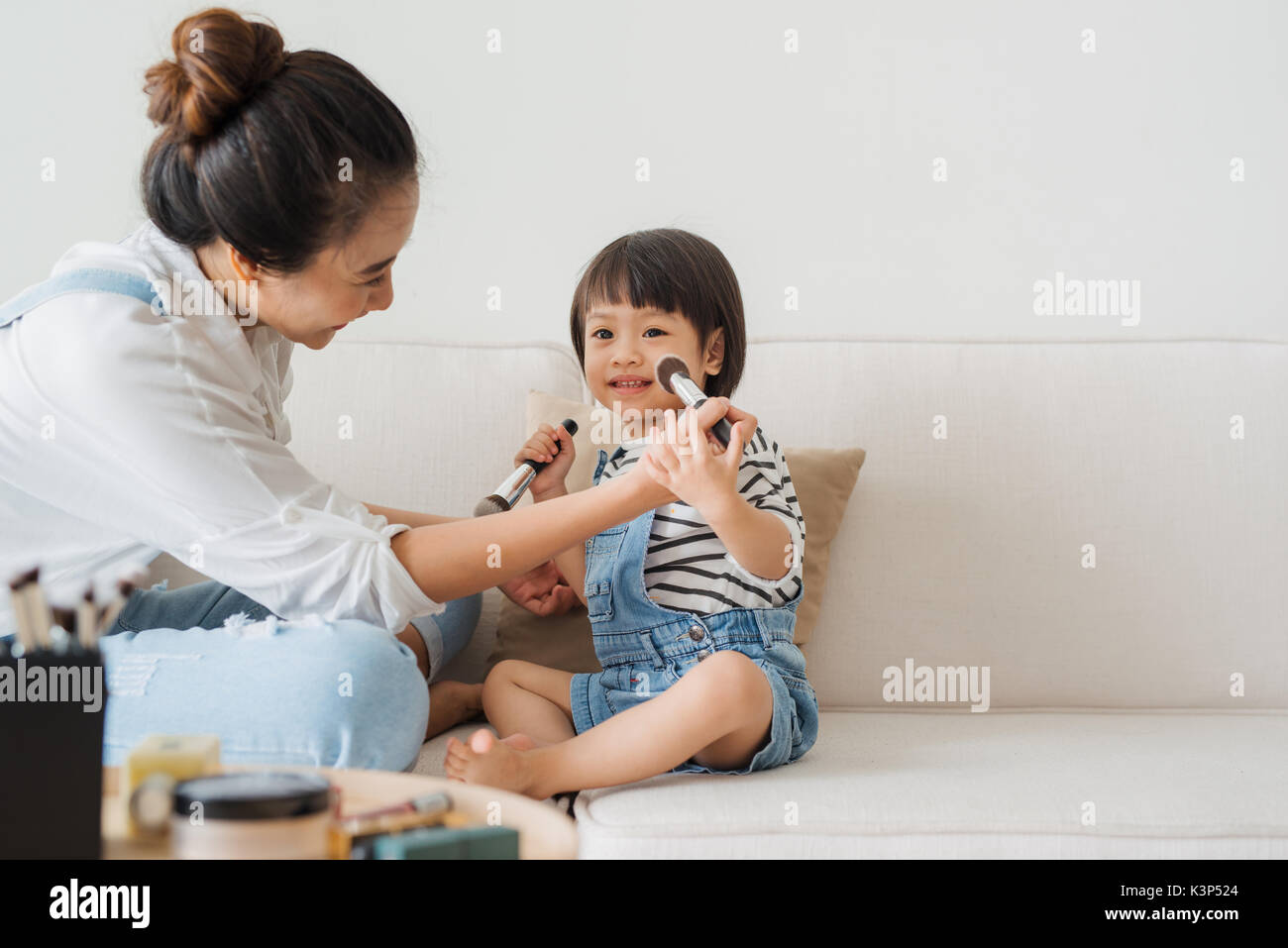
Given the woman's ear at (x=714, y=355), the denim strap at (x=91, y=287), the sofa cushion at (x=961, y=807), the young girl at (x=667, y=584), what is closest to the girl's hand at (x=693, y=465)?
the young girl at (x=667, y=584)

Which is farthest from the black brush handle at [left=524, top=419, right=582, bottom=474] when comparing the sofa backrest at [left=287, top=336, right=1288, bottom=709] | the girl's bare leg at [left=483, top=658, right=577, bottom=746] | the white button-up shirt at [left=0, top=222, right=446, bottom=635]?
the white button-up shirt at [left=0, top=222, right=446, bottom=635]

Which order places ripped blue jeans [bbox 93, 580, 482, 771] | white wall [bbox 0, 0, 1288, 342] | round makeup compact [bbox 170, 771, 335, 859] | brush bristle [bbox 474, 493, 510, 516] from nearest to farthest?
round makeup compact [bbox 170, 771, 335, 859], ripped blue jeans [bbox 93, 580, 482, 771], brush bristle [bbox 474, 493, 510, 516], white wall [bbox 0, 0, 1288, 342]

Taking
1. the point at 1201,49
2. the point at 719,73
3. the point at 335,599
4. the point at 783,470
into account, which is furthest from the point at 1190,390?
the point at 335,599

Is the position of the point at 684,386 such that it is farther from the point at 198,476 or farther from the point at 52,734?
the point at 52,734

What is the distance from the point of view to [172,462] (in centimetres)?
93

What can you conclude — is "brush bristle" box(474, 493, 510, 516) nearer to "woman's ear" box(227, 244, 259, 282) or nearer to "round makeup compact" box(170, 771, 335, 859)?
"woman's ear" box(227, 244, 259, 282)

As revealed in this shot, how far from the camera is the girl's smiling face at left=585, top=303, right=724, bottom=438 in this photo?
4.47ft

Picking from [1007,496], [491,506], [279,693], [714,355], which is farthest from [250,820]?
[1007,496]

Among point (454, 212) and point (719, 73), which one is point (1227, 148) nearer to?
point (719, 73)

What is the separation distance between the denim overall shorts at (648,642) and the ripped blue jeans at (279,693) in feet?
1.11

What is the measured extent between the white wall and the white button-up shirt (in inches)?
36.1

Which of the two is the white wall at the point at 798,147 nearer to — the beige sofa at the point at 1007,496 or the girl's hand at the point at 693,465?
the beige sofa at the point at 1007,496

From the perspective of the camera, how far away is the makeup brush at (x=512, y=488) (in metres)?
1.21

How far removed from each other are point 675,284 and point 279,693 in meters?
0.73
